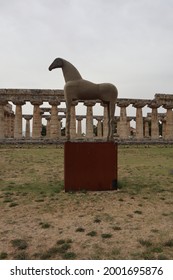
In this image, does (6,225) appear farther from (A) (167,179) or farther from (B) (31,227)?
(A) (167,179)

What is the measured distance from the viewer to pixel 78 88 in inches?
430

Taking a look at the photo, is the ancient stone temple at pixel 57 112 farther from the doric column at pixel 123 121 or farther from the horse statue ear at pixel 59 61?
the horse statue ear at pixel 59 61

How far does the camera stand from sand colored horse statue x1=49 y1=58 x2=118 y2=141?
1089 centimetres

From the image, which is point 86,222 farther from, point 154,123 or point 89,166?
point 154,123

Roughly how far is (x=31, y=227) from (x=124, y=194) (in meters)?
4.59

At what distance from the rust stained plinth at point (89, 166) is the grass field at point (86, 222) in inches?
20.2

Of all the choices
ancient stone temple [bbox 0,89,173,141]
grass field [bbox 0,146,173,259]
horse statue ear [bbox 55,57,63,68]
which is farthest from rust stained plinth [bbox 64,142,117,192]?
ancient stone temple [bbox 0,89,173,141]

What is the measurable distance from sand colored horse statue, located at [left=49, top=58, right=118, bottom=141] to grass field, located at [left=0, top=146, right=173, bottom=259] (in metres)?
3.69

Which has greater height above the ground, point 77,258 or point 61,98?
point 61,98

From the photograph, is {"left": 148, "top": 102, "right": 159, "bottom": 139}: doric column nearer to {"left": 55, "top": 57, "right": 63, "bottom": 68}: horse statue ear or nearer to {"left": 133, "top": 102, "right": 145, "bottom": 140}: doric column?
{"left": 133, "top": 102, "right": 145, "bottom": 140}: doric column

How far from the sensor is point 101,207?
8445mm
